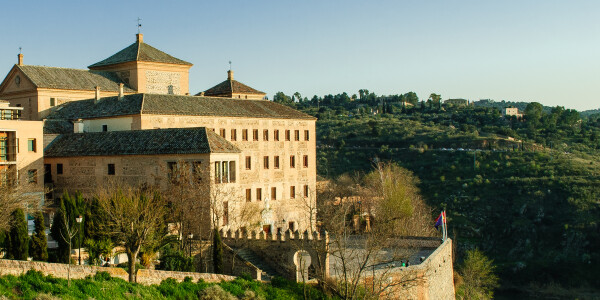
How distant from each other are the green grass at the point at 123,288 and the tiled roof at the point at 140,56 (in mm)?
22490

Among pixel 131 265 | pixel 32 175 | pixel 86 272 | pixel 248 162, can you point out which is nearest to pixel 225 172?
pixel 248 162

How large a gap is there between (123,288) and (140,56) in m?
25.9

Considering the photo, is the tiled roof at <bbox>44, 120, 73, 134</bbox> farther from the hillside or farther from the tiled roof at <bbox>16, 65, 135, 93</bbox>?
the hillside

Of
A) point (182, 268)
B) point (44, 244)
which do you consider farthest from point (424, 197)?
point (44, 244)

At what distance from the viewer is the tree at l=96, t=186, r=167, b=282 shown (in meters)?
21.6

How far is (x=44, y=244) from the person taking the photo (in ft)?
74.3

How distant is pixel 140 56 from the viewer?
Answer: 4381 cm

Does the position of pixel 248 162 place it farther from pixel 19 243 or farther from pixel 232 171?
pixel 19 243

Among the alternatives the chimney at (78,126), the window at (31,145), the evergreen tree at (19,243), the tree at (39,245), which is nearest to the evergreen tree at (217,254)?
the tree at (39,245)

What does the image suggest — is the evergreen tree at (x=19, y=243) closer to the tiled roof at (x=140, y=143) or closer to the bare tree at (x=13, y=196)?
the bare tree at (x=13, y=196)

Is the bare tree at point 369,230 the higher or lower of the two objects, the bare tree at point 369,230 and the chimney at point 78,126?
the lower

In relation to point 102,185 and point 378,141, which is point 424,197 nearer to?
point 378,141

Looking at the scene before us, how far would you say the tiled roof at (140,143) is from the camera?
31.2m

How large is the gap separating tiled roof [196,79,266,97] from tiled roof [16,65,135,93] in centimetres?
618
